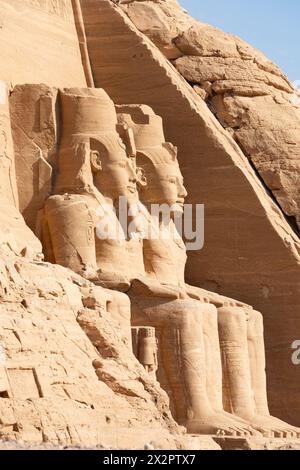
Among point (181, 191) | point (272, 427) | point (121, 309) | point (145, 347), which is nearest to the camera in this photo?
point (121, 309)

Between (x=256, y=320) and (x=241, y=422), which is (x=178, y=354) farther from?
(x=256, y=320)

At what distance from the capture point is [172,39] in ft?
81.4

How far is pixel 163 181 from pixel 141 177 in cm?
30

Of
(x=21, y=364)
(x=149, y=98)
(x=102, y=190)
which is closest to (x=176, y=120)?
(x=149, y=98)

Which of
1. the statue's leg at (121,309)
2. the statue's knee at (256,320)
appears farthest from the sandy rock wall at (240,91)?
the statue's leg at (121,309)

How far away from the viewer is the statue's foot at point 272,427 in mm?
20609

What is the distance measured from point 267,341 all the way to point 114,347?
6.45 m

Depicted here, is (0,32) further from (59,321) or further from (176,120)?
(59,321)

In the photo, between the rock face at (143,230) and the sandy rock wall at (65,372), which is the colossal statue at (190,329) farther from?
the sandy rock wall at (65,372)

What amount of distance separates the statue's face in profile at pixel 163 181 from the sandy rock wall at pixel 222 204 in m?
1.11

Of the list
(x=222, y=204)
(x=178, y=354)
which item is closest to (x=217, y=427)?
(x=178, y=354)

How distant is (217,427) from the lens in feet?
64.5

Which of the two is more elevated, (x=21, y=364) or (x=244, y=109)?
(x=244, y=109)

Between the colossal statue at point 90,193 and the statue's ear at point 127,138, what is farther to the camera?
the statue's ear at point 127,138
